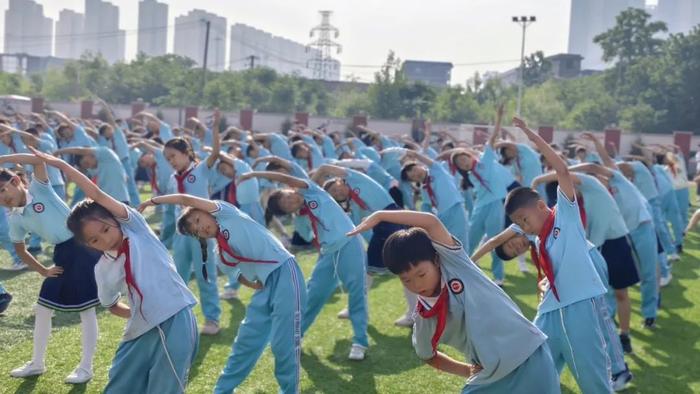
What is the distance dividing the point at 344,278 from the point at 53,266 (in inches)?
90.0

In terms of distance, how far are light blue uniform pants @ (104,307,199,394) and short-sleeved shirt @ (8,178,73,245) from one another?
6.37 feet

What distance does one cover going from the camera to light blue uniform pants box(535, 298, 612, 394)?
4047 millimetres

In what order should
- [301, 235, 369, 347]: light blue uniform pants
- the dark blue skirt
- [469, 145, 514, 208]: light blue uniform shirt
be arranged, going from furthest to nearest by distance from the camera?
1. [469, 145, 514, 208]: light blue uniform shirt
2. [301, 235, 369, 347]: light blue uniform pants
3. the dark blue skirt

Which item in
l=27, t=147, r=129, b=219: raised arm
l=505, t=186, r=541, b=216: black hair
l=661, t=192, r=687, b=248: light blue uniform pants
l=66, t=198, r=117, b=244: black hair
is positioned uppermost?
l=505, t=186, r=541, b=216: black hair

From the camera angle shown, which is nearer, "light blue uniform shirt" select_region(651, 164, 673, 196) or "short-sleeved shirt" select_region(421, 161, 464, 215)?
"short-sleeved shirt" select_region(421, 161, 464, 215)

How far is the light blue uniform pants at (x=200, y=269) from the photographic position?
21.4ft

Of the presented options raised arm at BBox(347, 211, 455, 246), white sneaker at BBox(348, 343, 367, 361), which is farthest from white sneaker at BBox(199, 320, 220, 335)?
raised arm at BBox(347, 211, 455, 246)

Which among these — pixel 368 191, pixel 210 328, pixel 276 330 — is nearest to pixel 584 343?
pixel 276 330

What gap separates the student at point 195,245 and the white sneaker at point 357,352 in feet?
4.46

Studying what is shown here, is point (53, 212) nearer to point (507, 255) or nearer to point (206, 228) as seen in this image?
point (206, 228)

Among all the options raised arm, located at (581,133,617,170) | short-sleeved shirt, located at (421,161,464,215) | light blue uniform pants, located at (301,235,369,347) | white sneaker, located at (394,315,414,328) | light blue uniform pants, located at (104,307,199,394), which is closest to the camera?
light blue uniform pants, located at (104,307,199,394)

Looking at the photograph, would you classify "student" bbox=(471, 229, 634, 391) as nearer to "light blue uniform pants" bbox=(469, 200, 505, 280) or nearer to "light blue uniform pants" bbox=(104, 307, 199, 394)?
"light blue uniform pants" bbox=(104, 307, 199, 394)

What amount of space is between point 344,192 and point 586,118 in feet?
145

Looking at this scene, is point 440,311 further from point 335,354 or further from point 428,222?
point 335,354
